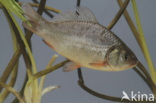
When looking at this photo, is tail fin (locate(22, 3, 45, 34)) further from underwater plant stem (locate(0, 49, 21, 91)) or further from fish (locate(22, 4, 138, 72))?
underwater plant stem (locate(0, 49, 21, 91))

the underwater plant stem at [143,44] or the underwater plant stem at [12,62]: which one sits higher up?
the underwater plant stem at [143,44]

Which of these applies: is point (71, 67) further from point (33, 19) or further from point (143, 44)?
point (143, 44)

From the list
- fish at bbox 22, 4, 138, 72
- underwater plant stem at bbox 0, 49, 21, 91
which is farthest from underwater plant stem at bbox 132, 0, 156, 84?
underwater plant stem at bbox 0, 49, 21, 91

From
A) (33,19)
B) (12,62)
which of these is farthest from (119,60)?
(12,62)

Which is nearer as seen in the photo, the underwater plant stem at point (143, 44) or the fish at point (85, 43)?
the fish at point (85, 43)

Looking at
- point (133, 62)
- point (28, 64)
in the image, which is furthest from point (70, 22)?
point (28, 64)

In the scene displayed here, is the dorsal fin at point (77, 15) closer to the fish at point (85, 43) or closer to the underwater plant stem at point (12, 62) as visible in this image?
the fish at point (85, 43)

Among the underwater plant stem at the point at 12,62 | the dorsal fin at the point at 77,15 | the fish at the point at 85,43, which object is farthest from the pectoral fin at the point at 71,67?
the underwater plant stem at the point at 12,62

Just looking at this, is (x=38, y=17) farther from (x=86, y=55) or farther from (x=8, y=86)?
(x=8, y=86)
